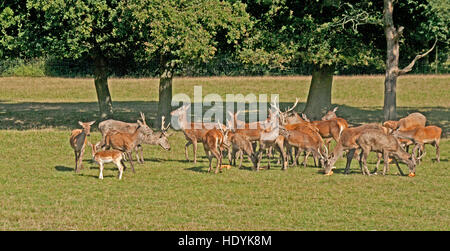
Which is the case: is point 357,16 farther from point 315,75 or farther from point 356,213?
point 356,213

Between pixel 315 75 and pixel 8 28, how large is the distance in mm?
11385

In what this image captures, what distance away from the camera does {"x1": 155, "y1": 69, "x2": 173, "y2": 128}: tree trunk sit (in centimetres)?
2661

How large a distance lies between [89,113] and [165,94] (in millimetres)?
7021

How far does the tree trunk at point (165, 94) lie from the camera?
87.3 feet

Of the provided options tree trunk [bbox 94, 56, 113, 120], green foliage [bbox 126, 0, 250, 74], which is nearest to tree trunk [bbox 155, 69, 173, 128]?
green foliage [bbox 126, 0, 250, 74]

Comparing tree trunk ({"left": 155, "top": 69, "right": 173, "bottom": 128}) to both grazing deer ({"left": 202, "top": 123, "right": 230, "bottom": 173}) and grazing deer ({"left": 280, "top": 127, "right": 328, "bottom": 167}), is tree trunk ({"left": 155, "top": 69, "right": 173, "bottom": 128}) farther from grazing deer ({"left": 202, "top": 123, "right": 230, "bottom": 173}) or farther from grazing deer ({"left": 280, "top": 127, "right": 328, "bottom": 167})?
grazing deer ({"left": 280, "top": 127, "right": 328, "bottom": 167})

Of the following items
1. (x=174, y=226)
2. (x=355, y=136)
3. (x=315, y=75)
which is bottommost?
(x=174, y=226)

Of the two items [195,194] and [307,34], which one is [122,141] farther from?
[307,34]

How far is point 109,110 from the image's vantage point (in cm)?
2773

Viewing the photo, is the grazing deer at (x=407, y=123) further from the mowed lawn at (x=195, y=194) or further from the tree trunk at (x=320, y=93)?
the tree trunk at (x=320, y=93)

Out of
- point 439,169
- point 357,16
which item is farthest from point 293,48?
point 439,169

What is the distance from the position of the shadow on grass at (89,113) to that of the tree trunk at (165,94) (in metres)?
1.30

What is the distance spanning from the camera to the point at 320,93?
28.6m
